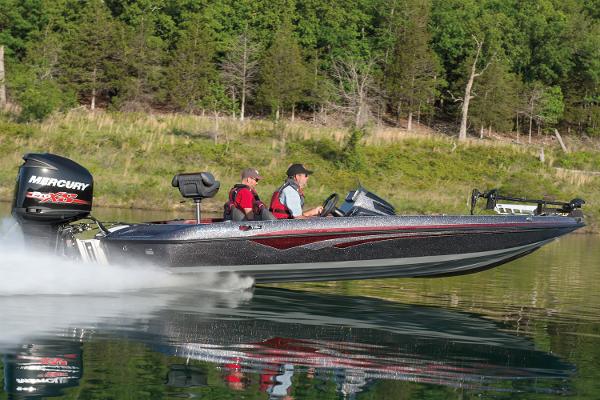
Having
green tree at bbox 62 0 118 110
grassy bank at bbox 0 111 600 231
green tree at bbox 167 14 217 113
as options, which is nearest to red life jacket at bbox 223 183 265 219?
grassy bank at bbox 0 111 600 231

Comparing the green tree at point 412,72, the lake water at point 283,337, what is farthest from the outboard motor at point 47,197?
the green tree at point 412,72

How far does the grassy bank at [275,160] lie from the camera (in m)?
29.6

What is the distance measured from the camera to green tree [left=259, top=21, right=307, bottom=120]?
45875 mm

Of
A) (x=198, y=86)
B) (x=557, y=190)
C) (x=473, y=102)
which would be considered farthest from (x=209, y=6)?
(x=557, y=190)

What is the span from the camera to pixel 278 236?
11.4 m

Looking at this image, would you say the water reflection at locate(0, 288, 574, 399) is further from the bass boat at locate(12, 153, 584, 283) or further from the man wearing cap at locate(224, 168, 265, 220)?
the man wearing cap at locate(224, 168, 265, 220)

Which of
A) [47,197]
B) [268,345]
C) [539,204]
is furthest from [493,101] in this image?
[268,345]

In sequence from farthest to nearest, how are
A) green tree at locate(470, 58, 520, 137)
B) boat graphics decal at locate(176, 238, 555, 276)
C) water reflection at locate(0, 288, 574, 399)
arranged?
green tree at locate(470, 58, 520, 137)
boat graphics decal at locate(176, 238, 555, 276)
water reflection at locate(0, 288, 574, 399)

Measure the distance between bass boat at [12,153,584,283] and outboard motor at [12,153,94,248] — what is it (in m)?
0.01

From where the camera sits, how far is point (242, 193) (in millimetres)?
11750

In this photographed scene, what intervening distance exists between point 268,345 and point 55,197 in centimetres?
372

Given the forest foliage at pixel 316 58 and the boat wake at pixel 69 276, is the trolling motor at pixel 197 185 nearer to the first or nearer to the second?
the boat wake at pixel 69 276

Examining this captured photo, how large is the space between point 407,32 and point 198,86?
12.6m

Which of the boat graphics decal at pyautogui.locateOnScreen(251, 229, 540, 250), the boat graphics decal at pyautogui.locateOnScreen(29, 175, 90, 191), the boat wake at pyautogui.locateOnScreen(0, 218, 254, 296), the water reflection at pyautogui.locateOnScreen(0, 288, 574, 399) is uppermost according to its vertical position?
the boat graphics decal at pyautogui.locateOnScreen(29, 175, 90, 191)
